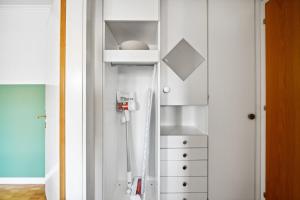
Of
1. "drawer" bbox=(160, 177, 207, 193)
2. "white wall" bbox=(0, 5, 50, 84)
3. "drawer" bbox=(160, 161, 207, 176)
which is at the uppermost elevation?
"white wall" bbox=(0, 5, 50, 84)

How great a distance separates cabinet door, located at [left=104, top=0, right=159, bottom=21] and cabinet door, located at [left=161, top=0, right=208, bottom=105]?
0.24 metres

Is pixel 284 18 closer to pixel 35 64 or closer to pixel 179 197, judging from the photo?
pixel 179 197

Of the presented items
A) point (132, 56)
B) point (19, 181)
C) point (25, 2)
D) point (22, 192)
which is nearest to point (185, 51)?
point (132, 56)

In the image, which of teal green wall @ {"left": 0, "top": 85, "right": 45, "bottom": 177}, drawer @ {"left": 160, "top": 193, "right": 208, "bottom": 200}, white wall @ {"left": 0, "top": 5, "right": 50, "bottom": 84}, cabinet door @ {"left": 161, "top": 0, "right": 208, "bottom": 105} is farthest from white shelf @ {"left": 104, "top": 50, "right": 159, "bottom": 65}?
teal green wall @ {"left": 0, "top": 85, "right": 45, "bottom": 177}

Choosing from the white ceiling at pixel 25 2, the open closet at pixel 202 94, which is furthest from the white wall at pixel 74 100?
A: the white ceiling at pixel 25 2

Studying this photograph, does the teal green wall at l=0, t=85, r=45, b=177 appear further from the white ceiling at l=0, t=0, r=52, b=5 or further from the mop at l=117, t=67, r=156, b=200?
the mop at l=117, t=67, r=156, b=200

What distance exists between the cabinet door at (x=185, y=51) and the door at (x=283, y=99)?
61 centimetres

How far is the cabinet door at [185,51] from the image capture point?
192 cm

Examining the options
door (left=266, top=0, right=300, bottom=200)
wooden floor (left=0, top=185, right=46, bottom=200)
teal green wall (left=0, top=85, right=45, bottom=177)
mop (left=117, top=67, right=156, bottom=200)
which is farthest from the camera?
teal green wall (left=0, top=85, right=45, bottom=177)

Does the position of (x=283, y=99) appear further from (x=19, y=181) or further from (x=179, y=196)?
(x=19, y=181)

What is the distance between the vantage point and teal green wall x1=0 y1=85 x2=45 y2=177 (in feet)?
8.83

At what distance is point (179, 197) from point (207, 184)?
0.31 meters

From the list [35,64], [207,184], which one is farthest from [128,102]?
[35,64]

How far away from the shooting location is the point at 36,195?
2.35m
